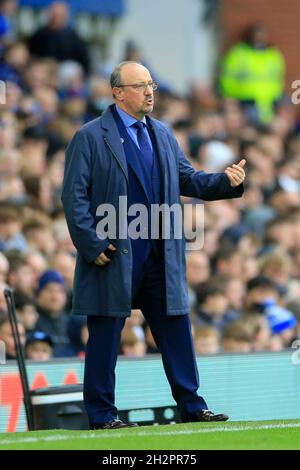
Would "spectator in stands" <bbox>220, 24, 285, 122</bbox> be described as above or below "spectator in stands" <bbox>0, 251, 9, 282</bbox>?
above

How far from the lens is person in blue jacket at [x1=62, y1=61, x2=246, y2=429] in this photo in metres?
8.95

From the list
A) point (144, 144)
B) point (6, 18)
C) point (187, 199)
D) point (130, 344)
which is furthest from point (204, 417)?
point (6, 18)

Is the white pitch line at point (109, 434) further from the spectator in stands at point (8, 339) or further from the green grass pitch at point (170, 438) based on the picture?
the spectator in stands at point (8, 339)

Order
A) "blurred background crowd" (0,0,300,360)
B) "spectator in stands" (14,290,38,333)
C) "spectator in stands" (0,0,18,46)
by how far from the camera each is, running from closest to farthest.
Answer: "spectator in stands" (14,290,38,333) < "blurred background crowd" (0,0,300,360) < "spectator in stands" (0,0,18,46)

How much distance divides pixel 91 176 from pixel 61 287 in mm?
3769

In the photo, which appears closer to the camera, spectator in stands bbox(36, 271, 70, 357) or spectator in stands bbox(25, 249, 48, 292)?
spectator in stands bbox(36, 271, 70, 357)

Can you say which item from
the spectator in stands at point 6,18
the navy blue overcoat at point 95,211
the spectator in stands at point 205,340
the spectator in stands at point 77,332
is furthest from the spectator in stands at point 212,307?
the navy blue overcoat at point 95,211

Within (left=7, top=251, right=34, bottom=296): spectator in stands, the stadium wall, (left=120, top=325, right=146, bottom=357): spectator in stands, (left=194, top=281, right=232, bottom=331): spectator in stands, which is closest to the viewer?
the stadium wall

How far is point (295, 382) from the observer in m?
11.7

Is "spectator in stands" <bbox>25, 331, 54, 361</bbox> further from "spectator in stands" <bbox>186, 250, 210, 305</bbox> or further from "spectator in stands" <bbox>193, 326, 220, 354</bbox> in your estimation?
"spectator in stands" <bbox>186, 250, 210, 305</bbox>

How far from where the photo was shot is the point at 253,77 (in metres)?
21.1

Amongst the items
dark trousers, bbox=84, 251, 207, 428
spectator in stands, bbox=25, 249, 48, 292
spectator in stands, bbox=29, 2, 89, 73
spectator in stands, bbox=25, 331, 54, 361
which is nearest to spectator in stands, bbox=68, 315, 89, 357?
spectator in stands, bbox=25, 249, 48, 292
